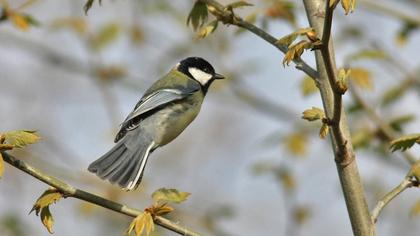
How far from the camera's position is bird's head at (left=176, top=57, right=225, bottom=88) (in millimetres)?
3887

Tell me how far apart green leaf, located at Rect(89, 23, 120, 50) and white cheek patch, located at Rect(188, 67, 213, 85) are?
1030 mm

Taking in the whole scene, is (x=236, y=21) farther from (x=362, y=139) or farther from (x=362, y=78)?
(x=362, y=139)

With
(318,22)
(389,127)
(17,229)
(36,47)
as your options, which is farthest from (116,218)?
(318,22)

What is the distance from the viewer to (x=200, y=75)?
394cm

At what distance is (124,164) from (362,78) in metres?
1.33

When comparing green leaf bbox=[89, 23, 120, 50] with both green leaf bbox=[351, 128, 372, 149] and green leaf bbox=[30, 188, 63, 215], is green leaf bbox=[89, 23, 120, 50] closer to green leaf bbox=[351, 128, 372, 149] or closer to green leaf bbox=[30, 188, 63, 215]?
green leaf bbox=[351, 128, 372, 149]

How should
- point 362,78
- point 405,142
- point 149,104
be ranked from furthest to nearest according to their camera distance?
point 362,78, point 149,104, point 405,142

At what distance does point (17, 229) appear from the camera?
4512 millimetres

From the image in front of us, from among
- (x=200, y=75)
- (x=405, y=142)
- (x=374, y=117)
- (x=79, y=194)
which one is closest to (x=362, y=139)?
(x=374, y=117)

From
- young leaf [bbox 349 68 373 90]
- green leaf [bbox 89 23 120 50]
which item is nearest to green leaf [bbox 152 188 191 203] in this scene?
young leaf [bbox 349 68 373 90]

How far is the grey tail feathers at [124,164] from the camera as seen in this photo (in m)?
2.44

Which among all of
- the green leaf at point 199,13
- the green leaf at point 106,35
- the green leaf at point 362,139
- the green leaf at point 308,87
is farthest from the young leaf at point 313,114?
the green leaf at point 106,35

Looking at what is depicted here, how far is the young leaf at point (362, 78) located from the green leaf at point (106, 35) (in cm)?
196

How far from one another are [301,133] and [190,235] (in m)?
2.86
